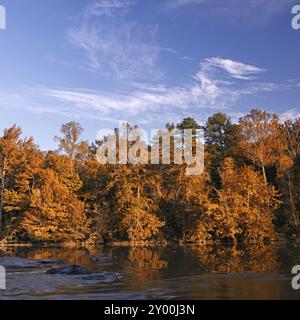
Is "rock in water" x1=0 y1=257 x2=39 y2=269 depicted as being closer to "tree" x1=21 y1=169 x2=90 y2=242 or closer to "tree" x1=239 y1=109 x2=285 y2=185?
"tree" x1=21 y1=169 x2=90 y2=242

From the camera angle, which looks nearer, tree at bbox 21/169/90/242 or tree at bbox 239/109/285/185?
Result: tree at bbox 21/169/90/242

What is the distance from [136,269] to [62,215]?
56.1ft

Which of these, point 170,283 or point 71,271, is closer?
point 170,283

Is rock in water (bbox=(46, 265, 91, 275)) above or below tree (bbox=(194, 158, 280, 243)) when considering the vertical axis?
below

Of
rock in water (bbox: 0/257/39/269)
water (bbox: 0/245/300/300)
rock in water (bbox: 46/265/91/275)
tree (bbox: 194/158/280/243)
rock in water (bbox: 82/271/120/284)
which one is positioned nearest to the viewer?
water (bbox: 0/245/300/300)

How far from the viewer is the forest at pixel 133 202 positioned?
31.8 metres

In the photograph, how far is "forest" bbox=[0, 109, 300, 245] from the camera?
3177 centimetres

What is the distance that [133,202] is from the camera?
3222 cm

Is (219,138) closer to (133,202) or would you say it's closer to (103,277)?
(133,202)

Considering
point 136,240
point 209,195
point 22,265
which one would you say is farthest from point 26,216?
point 22,265

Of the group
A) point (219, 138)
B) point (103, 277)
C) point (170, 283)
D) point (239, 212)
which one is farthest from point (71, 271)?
point (219, 138)

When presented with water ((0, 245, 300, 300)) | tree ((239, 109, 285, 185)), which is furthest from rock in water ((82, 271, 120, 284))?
tree ((239, 109, 285, 185))

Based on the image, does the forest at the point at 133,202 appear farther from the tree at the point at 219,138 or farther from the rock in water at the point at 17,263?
the rock in water at the point at 17,263
